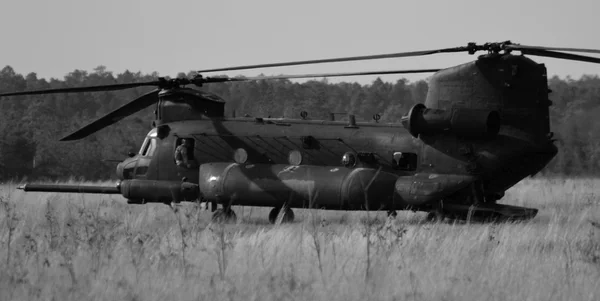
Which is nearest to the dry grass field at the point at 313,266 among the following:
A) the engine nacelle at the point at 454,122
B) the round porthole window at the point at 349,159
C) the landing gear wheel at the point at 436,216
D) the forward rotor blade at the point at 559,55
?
the landing gear wheel at the point at 436,216

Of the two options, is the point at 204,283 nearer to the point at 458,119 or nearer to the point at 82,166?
the point at 458,119

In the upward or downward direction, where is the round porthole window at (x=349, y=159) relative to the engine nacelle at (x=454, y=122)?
downward

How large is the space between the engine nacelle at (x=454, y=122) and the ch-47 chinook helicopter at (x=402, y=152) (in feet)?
0.06

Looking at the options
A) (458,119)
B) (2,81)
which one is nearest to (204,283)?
(458,119)

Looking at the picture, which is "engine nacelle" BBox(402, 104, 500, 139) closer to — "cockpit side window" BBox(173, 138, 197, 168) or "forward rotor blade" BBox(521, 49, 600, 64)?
"forward rotor blade" BBox(521, 49, 600, 64)

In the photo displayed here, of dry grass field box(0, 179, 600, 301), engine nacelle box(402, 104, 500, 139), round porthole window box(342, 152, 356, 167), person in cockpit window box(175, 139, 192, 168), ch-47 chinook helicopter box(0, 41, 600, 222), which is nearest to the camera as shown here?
dry grass field box(0, 179, 600, 301)

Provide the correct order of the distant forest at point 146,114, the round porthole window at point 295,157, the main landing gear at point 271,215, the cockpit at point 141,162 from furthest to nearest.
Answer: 1. the distant forest at point 146,114
2. the cockpit at point 141,162
3. the main landing gear at point 271,215
4. the round porthole window at point 295,157

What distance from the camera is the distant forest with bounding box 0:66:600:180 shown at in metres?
47.4

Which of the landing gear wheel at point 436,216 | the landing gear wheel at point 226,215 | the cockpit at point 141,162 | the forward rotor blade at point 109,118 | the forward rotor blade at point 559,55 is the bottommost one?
the landing gear wheel at point 226,215

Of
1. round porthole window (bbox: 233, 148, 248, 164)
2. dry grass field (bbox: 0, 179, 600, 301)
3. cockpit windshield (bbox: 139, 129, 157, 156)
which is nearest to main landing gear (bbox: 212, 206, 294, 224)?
round porthole window (bbox: 233, 148, 248, 164)

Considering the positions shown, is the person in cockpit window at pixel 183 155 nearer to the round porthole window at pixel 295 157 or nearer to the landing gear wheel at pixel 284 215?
the landing gear wheel at pixel 284 215

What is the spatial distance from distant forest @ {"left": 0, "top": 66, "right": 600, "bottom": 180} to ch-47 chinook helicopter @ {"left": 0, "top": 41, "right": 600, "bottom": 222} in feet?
12.7

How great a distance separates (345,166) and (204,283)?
742cm

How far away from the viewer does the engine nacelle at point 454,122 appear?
1472cm
